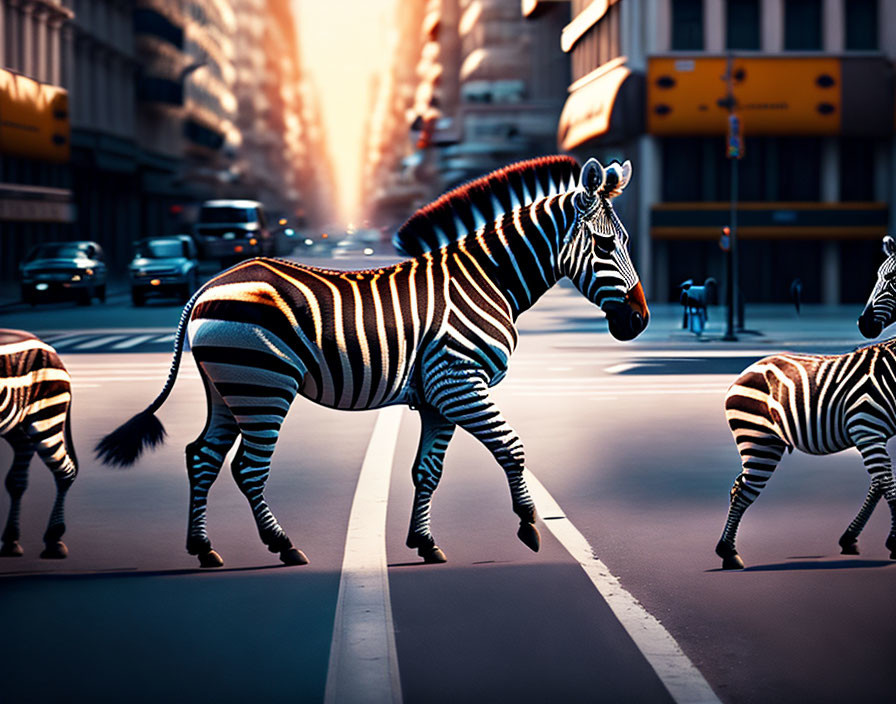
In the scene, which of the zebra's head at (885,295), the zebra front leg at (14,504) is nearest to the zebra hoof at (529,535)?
the zebra's head at (885,295)

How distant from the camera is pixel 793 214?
46062 mm

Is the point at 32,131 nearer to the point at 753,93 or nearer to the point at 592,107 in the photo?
the point at 592,107

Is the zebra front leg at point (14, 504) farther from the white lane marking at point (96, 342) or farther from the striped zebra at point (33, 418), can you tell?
the white lane marking at point (96, 342)

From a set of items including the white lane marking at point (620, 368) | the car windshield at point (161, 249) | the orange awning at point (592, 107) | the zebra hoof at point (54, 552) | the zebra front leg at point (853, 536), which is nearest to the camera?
the zebra front leg at point (853, 536)

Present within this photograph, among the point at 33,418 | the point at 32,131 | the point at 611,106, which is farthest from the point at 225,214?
the point at 33,418

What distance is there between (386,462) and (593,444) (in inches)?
91.3

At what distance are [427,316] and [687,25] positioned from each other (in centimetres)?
4001

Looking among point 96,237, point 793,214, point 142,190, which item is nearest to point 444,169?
point 142,190

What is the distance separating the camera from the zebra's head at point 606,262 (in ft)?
25.1

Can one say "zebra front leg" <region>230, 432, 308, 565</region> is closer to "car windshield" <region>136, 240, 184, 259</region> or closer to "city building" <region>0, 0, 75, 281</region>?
"car windshield" <region>136, 240, 184, 259</region>

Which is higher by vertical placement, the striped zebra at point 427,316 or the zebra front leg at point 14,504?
the striped zebra at point 427,316

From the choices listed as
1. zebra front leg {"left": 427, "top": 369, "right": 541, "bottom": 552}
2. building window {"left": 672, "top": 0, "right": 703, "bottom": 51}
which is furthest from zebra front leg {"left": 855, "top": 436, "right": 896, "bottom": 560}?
building window {"left": 672, "top": 0, "right": 703, "bottom": 51}

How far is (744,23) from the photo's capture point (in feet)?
151

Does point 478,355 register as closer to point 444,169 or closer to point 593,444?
point 593,444
